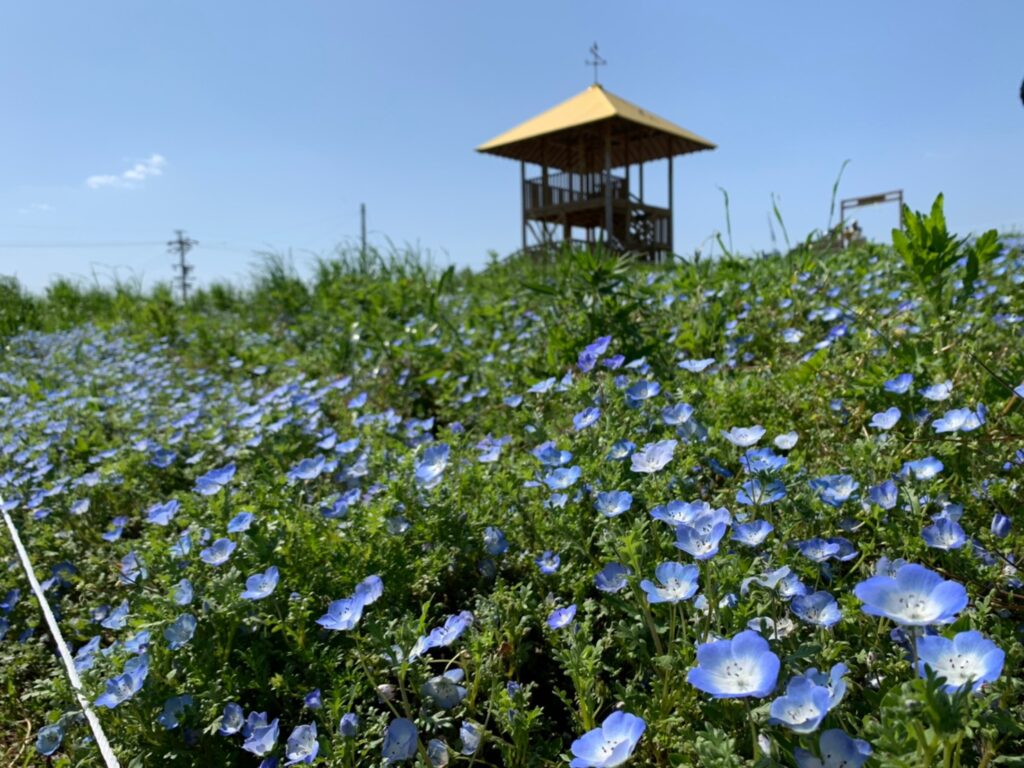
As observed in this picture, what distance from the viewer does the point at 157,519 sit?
1842 millimetres

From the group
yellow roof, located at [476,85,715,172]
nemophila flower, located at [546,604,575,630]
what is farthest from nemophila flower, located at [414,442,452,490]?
yellow roof, located at [476,85,715,172]

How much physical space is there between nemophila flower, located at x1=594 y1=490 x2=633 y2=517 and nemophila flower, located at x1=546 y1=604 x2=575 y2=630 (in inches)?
7.6

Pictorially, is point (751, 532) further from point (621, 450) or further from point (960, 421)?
point (960, 421)

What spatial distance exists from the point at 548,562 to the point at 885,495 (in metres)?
0.65

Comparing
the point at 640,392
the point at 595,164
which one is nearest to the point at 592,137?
the point at 595,164

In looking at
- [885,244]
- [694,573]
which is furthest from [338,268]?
[694,573]

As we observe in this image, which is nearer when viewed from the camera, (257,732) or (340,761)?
(340,761)

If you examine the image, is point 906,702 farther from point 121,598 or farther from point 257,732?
point 121,598

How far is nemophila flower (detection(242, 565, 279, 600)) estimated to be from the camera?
4.45ft

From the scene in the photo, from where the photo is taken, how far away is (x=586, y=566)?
1.52 meters

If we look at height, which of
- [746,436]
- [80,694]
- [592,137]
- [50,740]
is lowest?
[50,740]

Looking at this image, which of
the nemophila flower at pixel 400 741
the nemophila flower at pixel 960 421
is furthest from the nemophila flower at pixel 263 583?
the nemophila flower at pixel 960 421

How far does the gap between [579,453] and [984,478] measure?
0.85m

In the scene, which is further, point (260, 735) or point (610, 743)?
point (260, 735)
